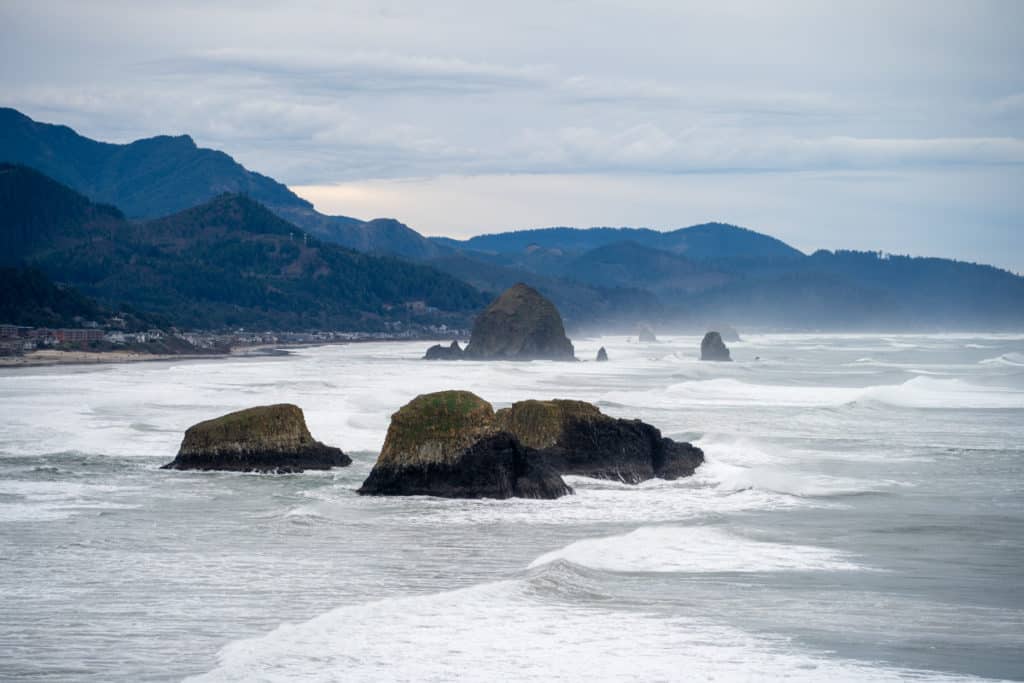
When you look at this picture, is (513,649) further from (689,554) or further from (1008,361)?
(1008,361)

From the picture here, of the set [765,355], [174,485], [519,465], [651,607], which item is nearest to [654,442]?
[519,465]

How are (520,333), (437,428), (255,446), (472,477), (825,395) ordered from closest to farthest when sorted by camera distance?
(437,428) → (472,477) → (255,446) → (825,395) → (520,333)

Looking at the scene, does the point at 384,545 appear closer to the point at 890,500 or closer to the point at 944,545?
the point at 944,545

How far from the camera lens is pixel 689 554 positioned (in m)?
19.4

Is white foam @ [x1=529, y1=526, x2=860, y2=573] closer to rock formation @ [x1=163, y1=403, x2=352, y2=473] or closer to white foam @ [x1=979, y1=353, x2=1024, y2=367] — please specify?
rock formation @ [x1=163, y1=403, x2=352, y2=473]

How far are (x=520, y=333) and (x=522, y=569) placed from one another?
8584 cm

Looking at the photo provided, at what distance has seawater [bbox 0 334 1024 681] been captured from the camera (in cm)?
1363

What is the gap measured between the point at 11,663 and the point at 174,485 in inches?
504

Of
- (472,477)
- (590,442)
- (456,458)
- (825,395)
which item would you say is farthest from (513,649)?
(825,395)

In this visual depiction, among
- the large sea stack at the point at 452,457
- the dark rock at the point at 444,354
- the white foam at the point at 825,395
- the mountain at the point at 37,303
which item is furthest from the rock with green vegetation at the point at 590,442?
the mountain at the point at 37,303

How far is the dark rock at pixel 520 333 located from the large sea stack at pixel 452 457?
77521 mm

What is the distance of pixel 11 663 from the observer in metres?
13.2

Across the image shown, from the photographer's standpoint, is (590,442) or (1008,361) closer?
(590,442)

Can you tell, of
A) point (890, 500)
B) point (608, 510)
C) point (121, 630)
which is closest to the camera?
point (121, 630)
